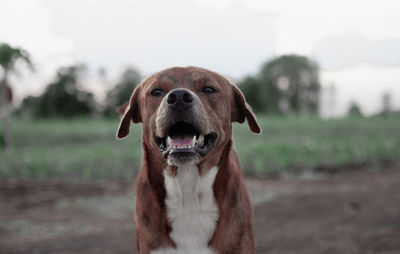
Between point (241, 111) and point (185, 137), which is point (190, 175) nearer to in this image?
point (185, 137)

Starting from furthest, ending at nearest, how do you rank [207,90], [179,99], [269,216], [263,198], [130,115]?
[263,198] → [269,216] → [130,115] → [207,90] → [179,99]

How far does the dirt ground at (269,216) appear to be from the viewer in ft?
18.2

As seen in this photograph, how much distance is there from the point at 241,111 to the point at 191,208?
822 millimetres

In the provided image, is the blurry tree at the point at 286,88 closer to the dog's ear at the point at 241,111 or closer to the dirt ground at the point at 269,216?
the dirt ground at the point at 269,216

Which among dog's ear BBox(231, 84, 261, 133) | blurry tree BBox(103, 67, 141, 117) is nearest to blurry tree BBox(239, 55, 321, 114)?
blurry tree BBox(103, 67, 141, 117)

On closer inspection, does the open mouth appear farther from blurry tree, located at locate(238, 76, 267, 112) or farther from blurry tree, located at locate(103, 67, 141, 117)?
blurry tree, located at locate(238, 76, 267, 112)

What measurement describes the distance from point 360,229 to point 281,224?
1078mm

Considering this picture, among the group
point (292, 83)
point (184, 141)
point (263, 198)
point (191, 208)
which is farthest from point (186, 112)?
point (292, 83)

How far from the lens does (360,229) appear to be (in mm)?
5809

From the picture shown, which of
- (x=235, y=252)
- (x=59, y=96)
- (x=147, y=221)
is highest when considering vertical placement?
(x=147, y=221)

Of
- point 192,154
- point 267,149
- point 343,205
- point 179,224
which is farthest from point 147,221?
point 267,149

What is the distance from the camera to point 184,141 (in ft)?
9.52

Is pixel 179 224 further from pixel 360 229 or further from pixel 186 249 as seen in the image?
pixel 360 229

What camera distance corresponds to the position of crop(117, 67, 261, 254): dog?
2822 millimetres
